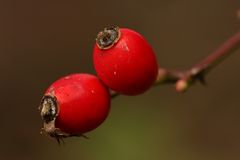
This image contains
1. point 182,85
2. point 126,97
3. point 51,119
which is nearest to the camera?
point 51,119

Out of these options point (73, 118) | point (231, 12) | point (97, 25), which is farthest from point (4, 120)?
point (73, 118)

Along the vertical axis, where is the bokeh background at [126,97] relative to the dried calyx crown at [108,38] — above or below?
below

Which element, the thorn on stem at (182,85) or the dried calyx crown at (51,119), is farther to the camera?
the thorn on stem at (182,85)

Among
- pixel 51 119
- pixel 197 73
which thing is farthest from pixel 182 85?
pixel 51 119

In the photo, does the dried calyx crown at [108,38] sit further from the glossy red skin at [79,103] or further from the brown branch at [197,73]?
the brown branch at [197,73]

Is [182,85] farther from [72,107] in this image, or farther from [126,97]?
[126,97]

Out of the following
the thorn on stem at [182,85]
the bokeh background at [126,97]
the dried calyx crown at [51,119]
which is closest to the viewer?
the dried calyx crown at [51,119]

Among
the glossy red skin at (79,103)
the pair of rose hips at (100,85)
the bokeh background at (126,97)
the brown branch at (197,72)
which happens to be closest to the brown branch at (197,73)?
the brown branch at (197,72)

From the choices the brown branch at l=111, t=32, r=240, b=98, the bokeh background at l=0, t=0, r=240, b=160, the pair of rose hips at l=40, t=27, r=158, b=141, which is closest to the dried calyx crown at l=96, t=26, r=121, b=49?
the pair of rose hips at l=40, t=27, r=158, b=141
